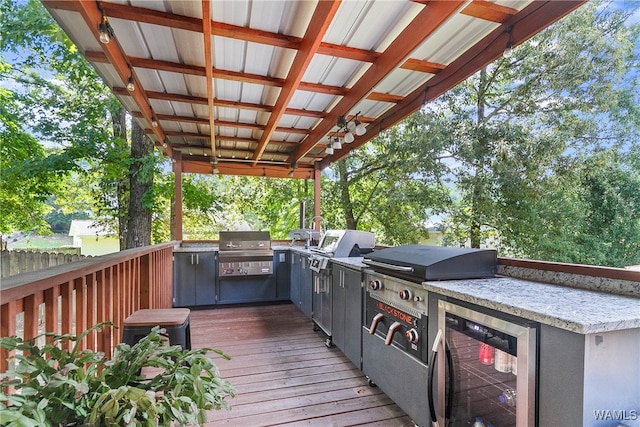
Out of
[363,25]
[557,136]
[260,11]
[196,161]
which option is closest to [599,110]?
[557,136]

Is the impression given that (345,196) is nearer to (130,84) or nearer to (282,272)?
(282,272)


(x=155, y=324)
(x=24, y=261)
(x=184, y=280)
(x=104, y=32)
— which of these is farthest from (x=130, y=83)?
(x=24, y=261)

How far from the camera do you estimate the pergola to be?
1.95 meters

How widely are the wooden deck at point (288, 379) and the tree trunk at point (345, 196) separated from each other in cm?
605

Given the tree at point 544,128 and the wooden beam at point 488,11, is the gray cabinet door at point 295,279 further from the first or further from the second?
the tree at point 544,128

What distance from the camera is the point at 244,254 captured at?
4.77 m

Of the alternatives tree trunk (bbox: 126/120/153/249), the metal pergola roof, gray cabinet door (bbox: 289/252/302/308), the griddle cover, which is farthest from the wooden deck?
tree trunk (bbox: 126/120/153/249)

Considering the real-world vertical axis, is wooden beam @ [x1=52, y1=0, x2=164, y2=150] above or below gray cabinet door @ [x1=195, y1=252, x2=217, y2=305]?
above

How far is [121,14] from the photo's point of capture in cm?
199

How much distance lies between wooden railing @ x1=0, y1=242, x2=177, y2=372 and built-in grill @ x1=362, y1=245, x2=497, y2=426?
1.78 m

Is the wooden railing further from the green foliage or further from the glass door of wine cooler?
the green foliage

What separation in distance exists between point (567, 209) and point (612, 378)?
23.1 feet

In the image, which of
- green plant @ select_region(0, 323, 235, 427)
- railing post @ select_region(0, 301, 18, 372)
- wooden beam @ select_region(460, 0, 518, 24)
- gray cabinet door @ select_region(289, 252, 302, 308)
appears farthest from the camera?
gray cabinet door @ select_region(289, 252, 302, 308)

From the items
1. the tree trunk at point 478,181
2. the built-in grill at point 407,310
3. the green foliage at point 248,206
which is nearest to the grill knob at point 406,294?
the built-in grill at point 407,310
